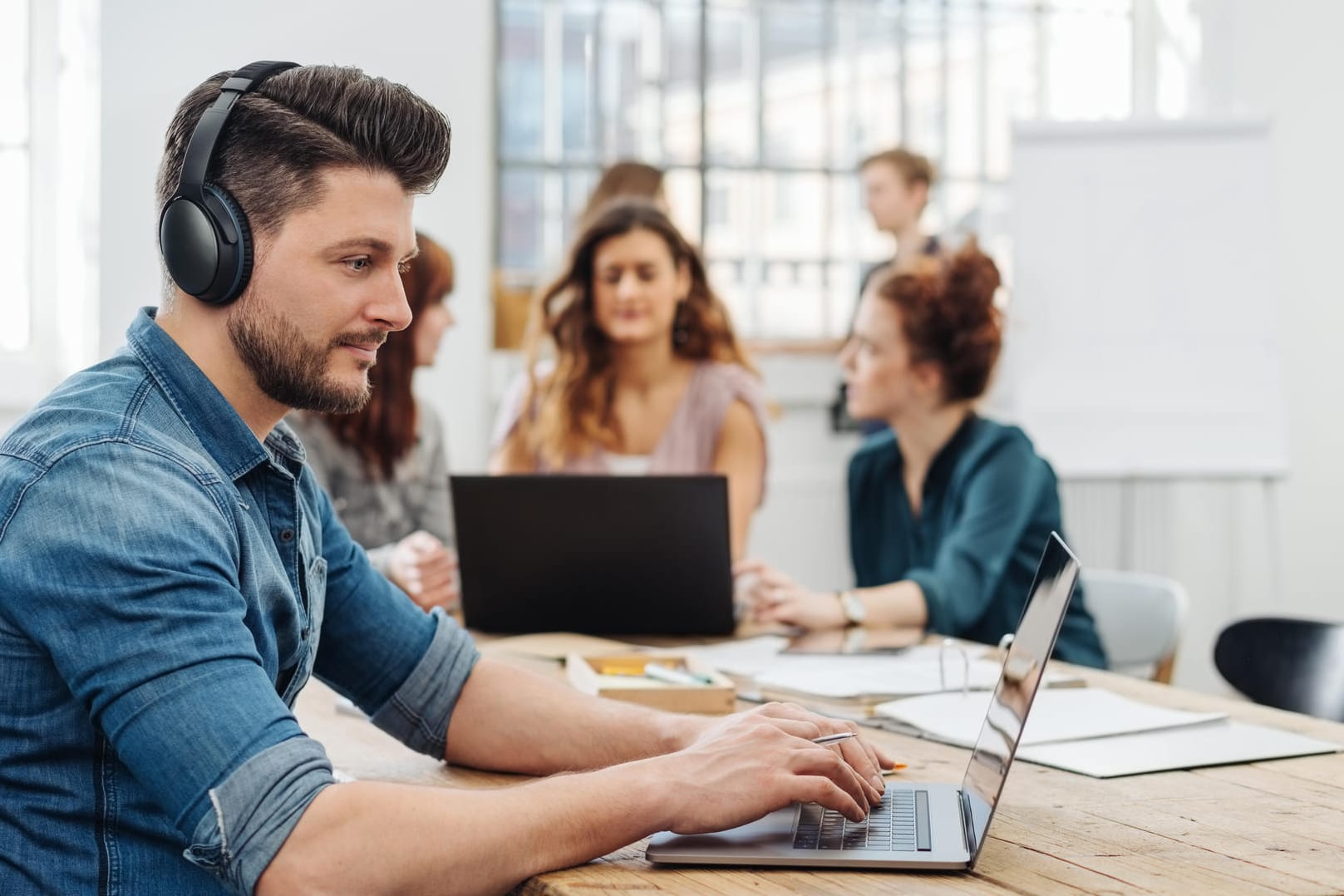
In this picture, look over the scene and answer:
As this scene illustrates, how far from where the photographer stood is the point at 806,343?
4.76 metres

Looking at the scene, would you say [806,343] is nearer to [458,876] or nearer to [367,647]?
[367,647]

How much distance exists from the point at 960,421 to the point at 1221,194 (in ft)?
6.59

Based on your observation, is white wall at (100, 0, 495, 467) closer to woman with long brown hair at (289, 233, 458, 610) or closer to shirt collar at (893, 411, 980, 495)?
woman with long brown hair at (289, 233, 458, 610)

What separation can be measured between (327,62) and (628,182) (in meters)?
1.02

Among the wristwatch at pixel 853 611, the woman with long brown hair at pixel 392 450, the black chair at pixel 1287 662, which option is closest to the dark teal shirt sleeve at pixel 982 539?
the wristwatch at pixel 853 611

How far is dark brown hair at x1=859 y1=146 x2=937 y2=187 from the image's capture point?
4.57m

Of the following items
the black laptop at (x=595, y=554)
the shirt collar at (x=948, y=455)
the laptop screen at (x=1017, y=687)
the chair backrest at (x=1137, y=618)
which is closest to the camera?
the laptop screen at (x=1017, y=687)

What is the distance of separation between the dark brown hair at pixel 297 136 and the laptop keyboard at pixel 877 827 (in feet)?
2.07

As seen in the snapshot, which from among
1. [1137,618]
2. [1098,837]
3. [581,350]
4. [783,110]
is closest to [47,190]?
[581,350]

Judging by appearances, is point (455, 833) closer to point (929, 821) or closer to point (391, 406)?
point (929, 821)

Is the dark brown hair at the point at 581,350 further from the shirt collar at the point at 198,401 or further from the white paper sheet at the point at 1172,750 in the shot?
the shirt collar at the point at 198,401

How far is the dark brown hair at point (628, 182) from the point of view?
4121 mm

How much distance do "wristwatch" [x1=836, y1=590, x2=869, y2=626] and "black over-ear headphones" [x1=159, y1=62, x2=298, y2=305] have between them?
1.32 metres

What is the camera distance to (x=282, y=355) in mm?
1159
